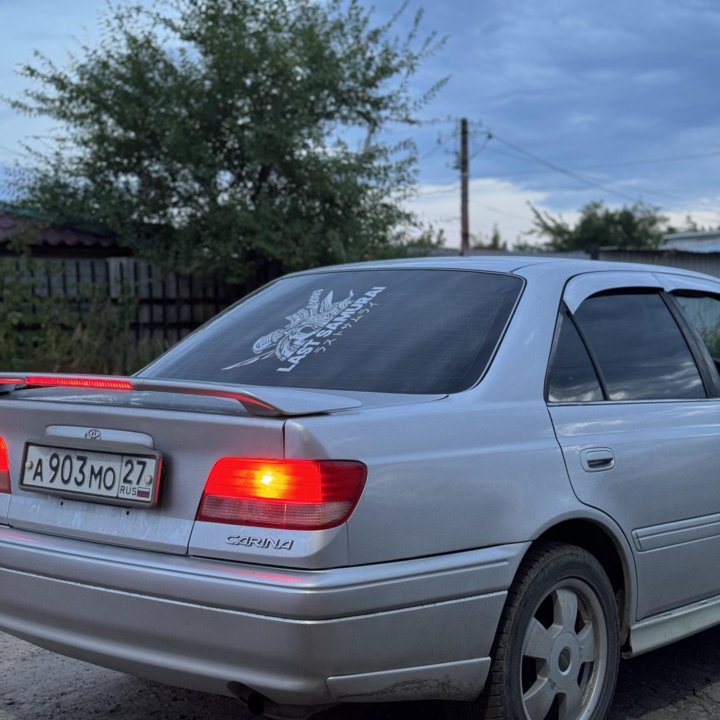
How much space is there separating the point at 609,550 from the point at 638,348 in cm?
83

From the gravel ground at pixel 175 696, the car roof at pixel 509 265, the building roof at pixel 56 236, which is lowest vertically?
the gravel ground at pixel 175 696

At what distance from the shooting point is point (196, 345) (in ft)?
13.1

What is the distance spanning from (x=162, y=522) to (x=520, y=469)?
40.0 inches

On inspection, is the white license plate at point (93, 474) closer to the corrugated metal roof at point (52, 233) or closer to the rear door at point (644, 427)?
the rear door at point (644, 427)

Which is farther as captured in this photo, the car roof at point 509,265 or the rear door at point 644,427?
the car roof at point 509,265

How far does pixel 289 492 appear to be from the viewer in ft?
8.66

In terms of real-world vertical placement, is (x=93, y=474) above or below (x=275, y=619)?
above

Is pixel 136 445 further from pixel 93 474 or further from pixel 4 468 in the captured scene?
pixel 4 468

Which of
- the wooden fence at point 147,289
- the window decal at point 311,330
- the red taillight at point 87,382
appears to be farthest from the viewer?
the wooden fence at point 147,289

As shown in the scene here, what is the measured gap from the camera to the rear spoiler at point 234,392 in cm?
269

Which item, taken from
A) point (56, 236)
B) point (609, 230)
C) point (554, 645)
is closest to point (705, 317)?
point (554, 645)

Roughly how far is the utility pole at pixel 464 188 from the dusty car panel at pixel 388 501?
93.1 feet

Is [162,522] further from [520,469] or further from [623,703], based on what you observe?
[623,703]

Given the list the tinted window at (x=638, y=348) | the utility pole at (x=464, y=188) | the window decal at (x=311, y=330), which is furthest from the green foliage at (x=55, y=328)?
the utility pole at (x=464, y=188)
